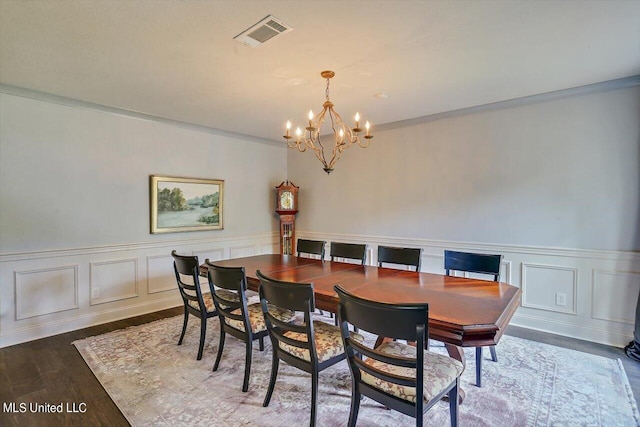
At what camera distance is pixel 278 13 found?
1919mm

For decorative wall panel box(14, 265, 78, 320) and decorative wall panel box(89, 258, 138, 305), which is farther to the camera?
decorative wall panel box(89, 258, 138, 305)

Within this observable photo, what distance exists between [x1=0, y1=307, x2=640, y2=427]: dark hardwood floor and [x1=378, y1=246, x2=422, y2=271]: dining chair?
136 centimetres

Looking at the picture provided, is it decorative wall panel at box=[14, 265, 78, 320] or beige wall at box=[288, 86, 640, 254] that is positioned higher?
beige wall at box=[288, 86, 640, 254]

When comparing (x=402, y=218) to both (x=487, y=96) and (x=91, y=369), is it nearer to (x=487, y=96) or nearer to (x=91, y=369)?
(x=487, y=96)

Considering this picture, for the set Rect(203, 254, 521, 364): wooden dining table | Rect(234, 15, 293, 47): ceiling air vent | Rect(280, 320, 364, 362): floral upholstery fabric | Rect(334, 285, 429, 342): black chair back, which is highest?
Rect(234, 15, 293, 47): ceiling air vent

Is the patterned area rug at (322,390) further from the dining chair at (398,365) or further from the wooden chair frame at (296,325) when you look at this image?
the dining chair at (398,365)

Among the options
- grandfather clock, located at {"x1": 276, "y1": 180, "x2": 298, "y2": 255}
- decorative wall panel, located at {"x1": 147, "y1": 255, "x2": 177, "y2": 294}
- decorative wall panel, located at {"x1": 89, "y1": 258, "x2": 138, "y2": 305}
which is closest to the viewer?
decorative wall panel, located at {"x1": 89, "y1": 258, "x2": 138, "y2": 305}

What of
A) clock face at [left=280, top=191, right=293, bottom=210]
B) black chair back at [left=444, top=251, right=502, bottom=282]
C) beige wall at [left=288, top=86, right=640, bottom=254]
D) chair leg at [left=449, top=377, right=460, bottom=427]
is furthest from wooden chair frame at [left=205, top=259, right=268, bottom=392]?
clock face at [left=280, top=191, right=293, bottom=210]

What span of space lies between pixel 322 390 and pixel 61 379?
2.04 metres

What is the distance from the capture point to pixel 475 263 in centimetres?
285

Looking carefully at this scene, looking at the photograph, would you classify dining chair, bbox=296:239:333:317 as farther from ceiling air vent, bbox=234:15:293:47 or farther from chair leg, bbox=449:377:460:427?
ceiling air vent, bbox=234:15:293:47

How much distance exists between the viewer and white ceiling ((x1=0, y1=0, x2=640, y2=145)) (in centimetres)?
189

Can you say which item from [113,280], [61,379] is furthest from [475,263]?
[113,280]

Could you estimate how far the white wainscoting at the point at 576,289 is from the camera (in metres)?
3.02
